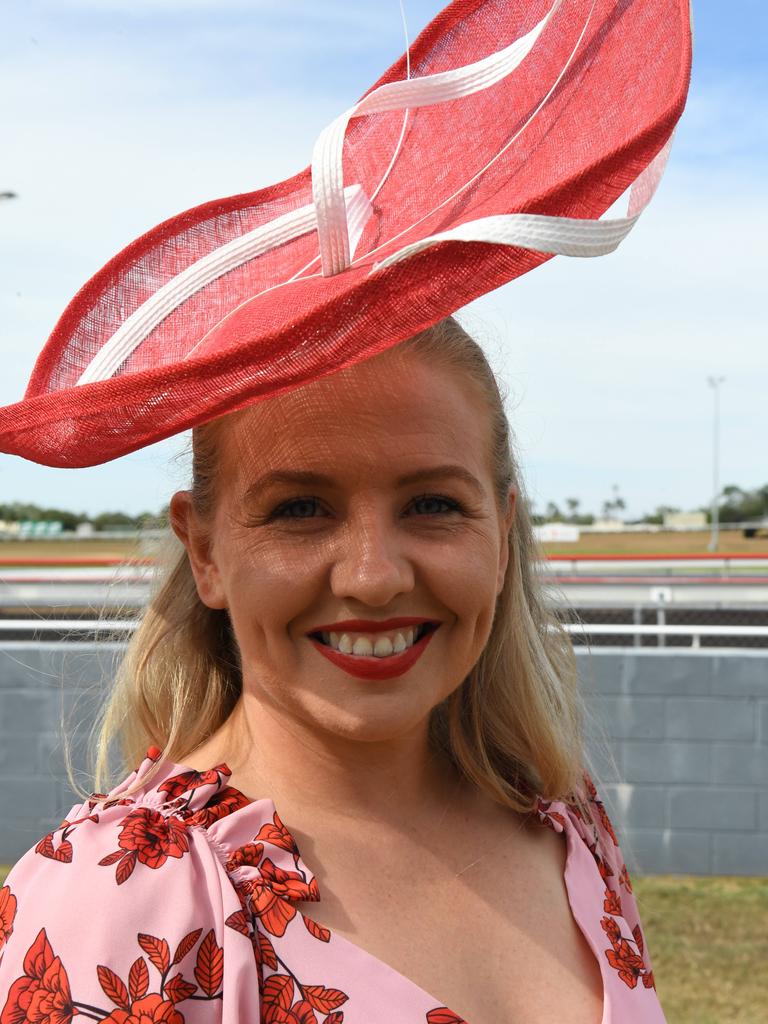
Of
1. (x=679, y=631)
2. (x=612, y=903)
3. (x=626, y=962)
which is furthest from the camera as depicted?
(x=679, y=631)

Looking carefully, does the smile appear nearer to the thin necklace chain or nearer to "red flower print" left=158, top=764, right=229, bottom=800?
"red flower print" left=158, top=764, right=229, bottom=800

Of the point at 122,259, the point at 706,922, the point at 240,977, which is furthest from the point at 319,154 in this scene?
the point at 706,922

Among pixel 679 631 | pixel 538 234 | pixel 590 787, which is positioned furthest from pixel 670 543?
pixel 538 234

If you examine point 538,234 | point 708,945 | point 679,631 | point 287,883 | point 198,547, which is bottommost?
point 708,945

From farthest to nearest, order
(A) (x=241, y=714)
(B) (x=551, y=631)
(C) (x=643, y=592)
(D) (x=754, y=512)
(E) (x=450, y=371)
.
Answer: (D) (x=754, y=512) < (C) (x=643, y=592) < (B) (x=551, y=631) < (A) (x=241, y=714) < (E) (x=450, y=371)

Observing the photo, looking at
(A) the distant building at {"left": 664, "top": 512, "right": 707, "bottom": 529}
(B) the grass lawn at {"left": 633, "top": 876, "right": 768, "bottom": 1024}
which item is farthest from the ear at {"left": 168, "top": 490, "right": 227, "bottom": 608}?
(A) the distant building at {"left": 664, "top": 512, "right": 707, "bottom": 529}

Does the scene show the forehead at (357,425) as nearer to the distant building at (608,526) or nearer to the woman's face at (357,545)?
the woman's face at (357,545)

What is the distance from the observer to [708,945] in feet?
17.9

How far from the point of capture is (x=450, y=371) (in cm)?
150

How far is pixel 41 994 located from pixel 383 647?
0.50 metres

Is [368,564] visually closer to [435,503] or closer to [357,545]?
[357,545]

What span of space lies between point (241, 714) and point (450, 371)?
0.54 meters

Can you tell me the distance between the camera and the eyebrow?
137cm

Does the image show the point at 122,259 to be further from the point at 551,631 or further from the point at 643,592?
the point at 643,592
